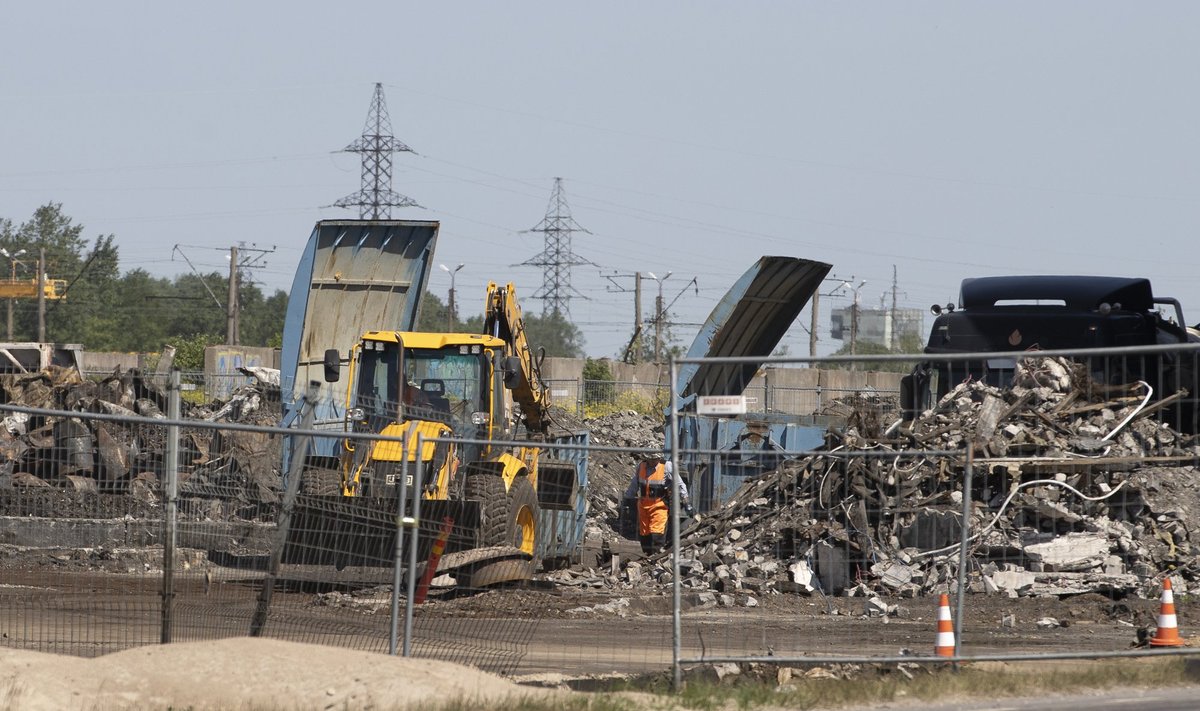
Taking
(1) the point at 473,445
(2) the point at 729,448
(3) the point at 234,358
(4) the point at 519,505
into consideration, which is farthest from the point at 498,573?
(3) the point at 234,358

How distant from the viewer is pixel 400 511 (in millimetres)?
9156

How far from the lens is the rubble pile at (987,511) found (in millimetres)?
11258

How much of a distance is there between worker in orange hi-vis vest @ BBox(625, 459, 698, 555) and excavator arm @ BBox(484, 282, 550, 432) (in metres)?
1.49

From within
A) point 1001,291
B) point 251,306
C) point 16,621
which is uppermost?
point 251,306

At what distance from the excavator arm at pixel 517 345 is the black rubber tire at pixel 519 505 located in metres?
2.79

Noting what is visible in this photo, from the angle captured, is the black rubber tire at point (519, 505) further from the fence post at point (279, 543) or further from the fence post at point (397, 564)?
the fence post at point (397, 564)

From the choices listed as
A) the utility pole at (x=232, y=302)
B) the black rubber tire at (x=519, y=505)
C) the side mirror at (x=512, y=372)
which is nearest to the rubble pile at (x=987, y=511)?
the black rubber tire at (x=519, y=505)

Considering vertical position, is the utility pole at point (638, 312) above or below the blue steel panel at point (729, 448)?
above

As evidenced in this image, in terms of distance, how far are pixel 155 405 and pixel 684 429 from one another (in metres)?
9.23

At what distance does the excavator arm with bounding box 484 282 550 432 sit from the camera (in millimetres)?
17312

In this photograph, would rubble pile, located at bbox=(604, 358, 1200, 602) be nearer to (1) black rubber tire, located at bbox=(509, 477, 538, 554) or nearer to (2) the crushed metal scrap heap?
(2) the crushed metal scrap heap

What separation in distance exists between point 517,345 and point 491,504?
446 cm

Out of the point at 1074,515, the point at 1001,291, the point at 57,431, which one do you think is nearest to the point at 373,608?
the point at 1074,515

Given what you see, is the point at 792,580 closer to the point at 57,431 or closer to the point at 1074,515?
the point at 1074,515
